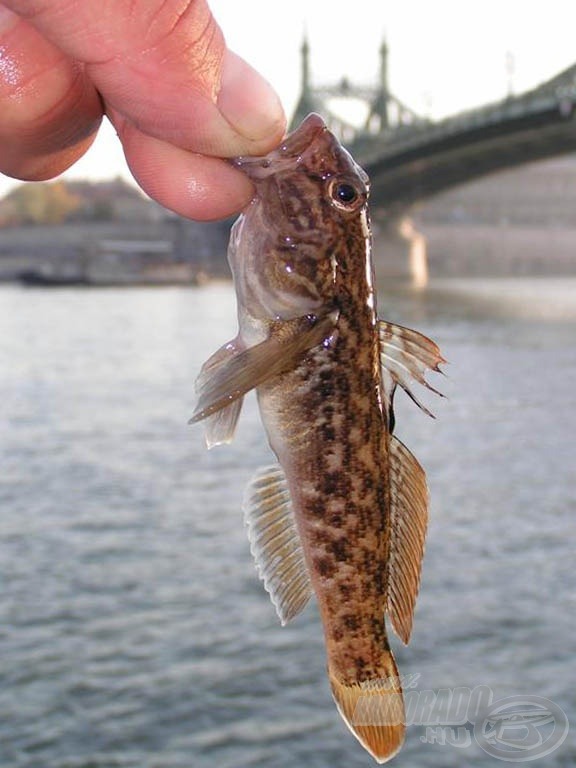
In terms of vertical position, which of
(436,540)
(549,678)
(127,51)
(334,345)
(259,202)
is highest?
(127,51)

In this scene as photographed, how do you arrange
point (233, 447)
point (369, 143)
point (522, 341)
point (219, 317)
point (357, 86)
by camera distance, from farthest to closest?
1. point (357, 86)
2. point (369, 143)
3. point (219, 317)
4. point (522, 341)
5. point (233, 447)

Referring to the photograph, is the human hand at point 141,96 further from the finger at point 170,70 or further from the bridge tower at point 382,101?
the bridge tower at point 382,101

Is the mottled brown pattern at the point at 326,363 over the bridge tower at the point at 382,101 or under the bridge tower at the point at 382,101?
over

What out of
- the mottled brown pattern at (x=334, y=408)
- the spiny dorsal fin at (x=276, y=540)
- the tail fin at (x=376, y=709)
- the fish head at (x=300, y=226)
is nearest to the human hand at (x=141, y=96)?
the fish head at (x=300, y=226)

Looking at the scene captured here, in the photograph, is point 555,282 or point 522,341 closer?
point 522,341

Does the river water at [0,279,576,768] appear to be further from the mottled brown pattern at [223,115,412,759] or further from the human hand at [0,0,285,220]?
the human hand at [0,0,285,220]

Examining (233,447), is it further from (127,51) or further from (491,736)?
(127,51)

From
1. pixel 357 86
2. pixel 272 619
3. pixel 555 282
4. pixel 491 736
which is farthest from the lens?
pixel 555 282

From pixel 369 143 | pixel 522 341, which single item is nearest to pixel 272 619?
pixel 522 341
